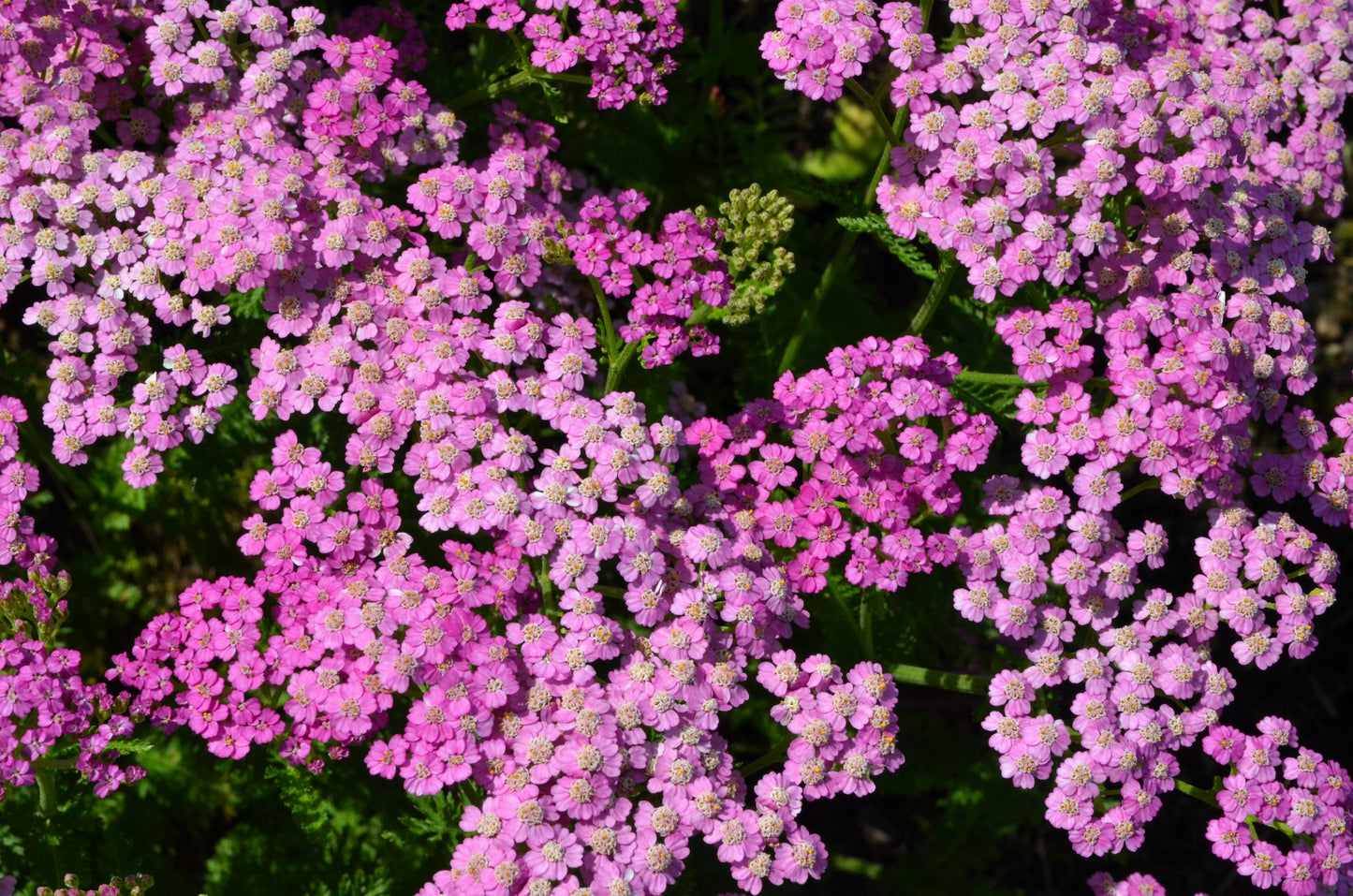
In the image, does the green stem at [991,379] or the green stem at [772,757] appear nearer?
the green stem at [772,757]

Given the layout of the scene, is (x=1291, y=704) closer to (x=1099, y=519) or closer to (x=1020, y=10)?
(x=1099, y=519)

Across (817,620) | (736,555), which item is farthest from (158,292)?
(817,620)

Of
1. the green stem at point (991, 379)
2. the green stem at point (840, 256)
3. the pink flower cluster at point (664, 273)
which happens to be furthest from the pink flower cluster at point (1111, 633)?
the pink flower cluster at point (664, 273)

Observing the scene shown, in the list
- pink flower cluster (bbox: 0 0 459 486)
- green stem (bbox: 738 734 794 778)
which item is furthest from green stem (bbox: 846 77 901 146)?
green stem (bbox: 738 734 794 778)

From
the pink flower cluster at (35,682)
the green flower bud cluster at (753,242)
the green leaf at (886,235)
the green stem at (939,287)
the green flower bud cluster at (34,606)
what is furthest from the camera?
the green stem at (939,287)

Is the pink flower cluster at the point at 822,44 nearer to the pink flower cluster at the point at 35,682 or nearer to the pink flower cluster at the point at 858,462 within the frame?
the pink flower cluster at the point at 858,462

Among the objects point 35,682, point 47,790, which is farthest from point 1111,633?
point 47,790
